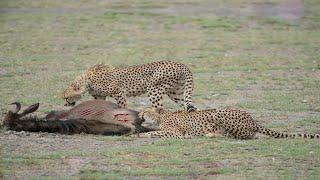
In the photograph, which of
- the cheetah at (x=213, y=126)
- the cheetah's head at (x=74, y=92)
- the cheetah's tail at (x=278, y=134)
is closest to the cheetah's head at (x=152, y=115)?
the cheetah at (x=213, y=126)

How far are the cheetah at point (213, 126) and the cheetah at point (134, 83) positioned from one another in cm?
176

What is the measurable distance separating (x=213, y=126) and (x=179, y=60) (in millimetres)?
7198

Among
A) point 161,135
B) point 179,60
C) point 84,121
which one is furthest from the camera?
point 179,60

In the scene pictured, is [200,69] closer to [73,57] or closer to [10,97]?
[73,57]

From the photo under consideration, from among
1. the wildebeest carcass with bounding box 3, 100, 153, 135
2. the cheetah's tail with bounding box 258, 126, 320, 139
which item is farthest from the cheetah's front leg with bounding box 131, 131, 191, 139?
the cheetah's tail with bounding box 258, 126, 320, 139

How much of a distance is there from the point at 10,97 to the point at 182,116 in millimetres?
3541

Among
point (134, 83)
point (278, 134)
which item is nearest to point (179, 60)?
point (134, 83)

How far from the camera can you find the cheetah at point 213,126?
1027cm

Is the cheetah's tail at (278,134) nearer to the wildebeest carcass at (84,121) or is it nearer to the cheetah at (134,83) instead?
the wildebeest carcass at (84,121)

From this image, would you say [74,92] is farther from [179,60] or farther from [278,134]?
[179,60]

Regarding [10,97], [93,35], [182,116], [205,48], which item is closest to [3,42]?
[93,35]

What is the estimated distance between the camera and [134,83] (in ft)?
41.1

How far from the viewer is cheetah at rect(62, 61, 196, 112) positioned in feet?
40.6

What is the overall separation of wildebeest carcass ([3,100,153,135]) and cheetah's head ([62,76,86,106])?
1636 mm
